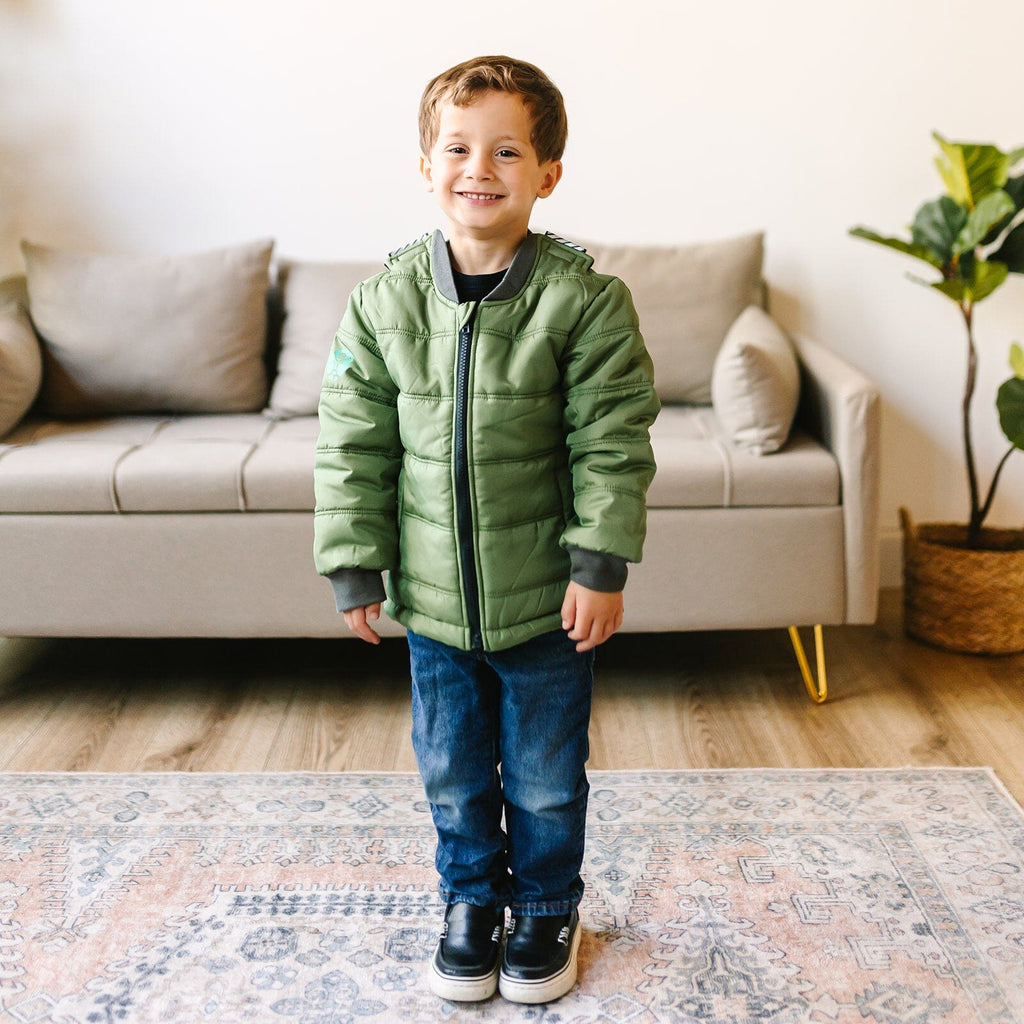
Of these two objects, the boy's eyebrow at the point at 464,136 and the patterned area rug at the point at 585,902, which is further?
the patterned area rug at the point at 585,902

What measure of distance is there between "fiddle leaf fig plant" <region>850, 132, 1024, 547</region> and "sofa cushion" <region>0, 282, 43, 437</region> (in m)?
1.83

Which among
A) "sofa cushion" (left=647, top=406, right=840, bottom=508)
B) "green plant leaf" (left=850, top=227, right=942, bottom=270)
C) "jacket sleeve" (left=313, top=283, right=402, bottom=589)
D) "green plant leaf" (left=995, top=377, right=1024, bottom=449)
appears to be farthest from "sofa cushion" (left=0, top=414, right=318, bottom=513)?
"green plant leaf" (left=995, top=377, right=1024, bottom=449)

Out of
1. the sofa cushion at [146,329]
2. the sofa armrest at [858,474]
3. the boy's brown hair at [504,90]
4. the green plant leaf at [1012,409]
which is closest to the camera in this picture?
the boy's brown hair at [504,90]

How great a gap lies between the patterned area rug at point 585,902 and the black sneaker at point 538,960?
0.08 ft

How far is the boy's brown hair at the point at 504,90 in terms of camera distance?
44.0 inches

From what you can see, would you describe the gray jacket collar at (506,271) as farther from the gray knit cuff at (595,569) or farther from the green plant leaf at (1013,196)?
the green plant leaf at (1013,196)

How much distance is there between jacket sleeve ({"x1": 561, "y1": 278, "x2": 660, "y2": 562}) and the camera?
46.2 inches

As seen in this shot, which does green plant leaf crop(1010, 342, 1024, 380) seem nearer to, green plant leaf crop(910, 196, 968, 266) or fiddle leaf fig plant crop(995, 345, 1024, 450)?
fiddle leaf fig plant crop(995, 345, 1024, 450)

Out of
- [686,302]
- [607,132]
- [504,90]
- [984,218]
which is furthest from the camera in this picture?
[607,132]

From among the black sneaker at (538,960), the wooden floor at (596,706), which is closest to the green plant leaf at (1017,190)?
the wooden floor at (596,706)

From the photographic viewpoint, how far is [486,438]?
117cm

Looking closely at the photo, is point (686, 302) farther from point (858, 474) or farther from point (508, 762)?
point (508, 762)

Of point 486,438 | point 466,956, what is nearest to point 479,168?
point 486,438

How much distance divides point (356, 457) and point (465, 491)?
144 millimetres
